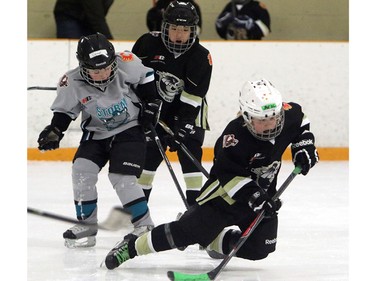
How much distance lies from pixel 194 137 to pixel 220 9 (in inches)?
114

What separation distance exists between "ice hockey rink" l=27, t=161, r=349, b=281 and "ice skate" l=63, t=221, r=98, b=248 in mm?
29

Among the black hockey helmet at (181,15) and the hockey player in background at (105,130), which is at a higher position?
the black hockey helmet at (181,15)

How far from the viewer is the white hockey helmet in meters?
2.81

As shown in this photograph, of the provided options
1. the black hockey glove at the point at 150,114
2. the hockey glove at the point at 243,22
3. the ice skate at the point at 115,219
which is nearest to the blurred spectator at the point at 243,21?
the hockey glove at the point at 243,22

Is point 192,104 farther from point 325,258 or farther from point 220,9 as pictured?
point 220,9

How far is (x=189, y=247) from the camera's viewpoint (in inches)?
135

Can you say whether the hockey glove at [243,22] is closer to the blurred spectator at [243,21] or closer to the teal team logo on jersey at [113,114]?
the blurred spectator at [243,21]

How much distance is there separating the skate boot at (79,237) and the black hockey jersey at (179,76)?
2.00 ft

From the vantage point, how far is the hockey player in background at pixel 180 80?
3699 mm

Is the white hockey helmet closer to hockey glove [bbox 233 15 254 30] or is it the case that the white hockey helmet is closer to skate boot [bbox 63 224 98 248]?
skate boot [bbox 63 224 98 248]

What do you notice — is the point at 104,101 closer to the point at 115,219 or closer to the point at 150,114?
the point at 150,114

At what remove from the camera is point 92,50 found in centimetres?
326

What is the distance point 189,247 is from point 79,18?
2.99 meters
